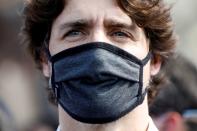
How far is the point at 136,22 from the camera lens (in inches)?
265

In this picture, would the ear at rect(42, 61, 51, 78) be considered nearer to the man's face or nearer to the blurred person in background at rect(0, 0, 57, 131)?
the man's face

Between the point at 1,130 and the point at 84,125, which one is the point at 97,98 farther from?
the point at 1,130

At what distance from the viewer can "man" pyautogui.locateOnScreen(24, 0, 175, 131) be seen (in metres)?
6.50

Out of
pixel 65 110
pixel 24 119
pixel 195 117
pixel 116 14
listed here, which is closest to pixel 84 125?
pixel 65 110

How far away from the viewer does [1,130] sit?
8062mm

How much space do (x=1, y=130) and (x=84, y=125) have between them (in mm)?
1629

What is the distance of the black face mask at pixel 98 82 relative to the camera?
648 cm

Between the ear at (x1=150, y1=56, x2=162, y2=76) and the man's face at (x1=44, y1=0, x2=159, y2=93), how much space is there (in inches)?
8.4

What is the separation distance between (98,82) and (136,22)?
51 cm

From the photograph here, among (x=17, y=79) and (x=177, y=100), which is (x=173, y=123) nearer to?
(x=177, y=100)

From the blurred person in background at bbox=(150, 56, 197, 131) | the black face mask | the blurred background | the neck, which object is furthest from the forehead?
the blurred background

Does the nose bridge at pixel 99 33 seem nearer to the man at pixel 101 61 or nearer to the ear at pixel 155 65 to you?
the man at pixel 101 61

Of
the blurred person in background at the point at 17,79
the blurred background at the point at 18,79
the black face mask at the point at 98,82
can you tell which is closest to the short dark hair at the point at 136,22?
the black face mask at the point at 98,82

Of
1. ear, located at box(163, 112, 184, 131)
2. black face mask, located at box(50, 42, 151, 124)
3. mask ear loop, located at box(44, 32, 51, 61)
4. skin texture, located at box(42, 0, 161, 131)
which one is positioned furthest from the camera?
ear, located at box(163, 112, 184, 131)
